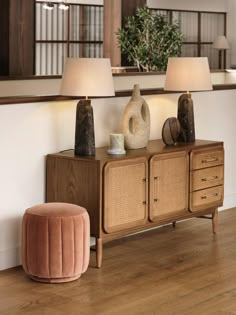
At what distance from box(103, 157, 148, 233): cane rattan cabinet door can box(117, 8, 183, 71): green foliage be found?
5.79 meters

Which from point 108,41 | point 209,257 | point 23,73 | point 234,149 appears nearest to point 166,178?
point 209,257

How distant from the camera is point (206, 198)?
231 inches

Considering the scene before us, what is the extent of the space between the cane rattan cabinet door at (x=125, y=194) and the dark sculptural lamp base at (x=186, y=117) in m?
0.71

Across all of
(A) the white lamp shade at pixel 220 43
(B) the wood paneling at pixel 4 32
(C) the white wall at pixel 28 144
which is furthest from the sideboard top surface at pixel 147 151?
(A) the white lamp shade at pixel 220 43

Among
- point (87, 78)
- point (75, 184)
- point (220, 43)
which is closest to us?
point (87, 78)

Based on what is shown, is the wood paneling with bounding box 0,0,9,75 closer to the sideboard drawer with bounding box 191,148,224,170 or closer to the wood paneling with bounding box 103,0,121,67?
the wood paneling with bounding box 103,0,121,67

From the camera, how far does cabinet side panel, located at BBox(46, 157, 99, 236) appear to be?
16.3 feet

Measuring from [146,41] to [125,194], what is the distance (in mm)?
6260

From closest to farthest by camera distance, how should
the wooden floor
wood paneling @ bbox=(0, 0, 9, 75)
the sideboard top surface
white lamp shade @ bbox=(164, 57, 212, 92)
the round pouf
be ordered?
the wooden floor
the round pouf
the sideboard top surface
white lamp shade @ bbox=(164, 57, 212, 92)
wood paneling @ bbox=(0, 0, 9, 75)

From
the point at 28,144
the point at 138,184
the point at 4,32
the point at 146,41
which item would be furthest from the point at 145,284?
the point at 146,41

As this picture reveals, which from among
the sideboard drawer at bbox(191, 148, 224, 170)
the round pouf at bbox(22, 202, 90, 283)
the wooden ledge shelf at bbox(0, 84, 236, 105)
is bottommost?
the round pouf at bbox(22, 202, 90, 283)

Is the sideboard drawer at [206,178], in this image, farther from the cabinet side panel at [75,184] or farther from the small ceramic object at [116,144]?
the cabinet side panel at [75,184]

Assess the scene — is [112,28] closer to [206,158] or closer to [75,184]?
[206,158]

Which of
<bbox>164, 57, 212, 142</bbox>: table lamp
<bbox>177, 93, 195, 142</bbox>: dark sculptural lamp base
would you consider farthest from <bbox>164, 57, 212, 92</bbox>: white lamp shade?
<bbox>177, 93, 195, 142</bbox>: dark sculptural lamp base
